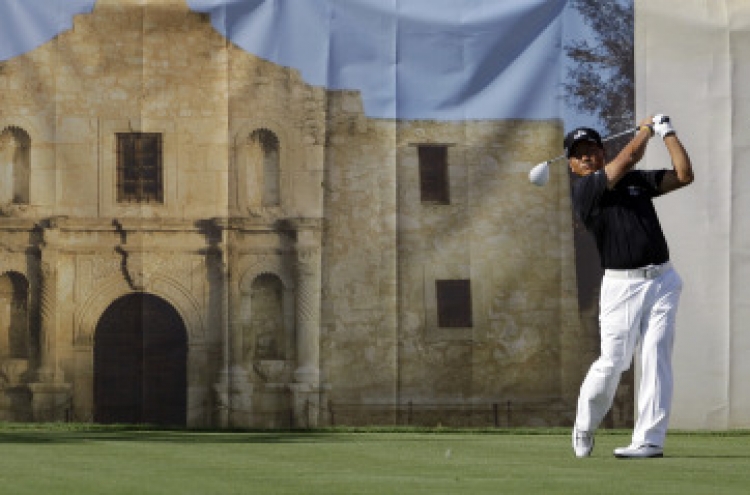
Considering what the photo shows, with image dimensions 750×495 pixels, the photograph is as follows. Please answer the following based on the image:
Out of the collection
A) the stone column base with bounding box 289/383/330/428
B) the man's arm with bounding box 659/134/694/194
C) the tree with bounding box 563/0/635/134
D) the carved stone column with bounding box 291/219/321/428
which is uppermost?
the tree with bounding box 563/0/635/134

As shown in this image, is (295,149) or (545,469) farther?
(295,149)

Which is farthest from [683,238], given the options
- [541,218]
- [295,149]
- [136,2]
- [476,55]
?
[136,2]

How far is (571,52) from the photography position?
12227 millimetres

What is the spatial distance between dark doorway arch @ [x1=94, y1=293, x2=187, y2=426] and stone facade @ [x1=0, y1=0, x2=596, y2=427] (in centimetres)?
1

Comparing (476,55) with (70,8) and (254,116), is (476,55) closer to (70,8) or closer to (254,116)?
(254,116)

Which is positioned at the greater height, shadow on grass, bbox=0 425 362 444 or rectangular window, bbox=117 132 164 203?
rectangular window, bbox=117 132 164 203

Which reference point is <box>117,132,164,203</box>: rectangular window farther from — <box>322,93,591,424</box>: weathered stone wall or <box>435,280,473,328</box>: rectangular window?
<box>435,280,473,328</box>: rectangular window

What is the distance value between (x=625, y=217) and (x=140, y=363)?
499 cm

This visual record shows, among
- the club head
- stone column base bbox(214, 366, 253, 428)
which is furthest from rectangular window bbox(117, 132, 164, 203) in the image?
the club head

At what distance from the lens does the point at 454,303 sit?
12.1 meters

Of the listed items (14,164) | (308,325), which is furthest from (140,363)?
(14,164)

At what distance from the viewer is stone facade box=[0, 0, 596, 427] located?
38.8ft

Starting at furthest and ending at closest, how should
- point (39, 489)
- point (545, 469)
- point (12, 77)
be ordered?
point (12, 77), point (545, 469), point (39, 489)

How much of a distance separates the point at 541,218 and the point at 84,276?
3299 millimetres
